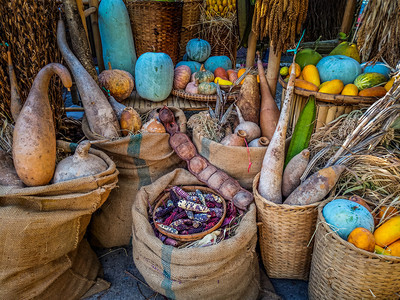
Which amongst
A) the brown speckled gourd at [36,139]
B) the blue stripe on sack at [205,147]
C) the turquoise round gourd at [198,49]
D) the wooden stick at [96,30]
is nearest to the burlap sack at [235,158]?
the blue stripe on sack at [205,147]

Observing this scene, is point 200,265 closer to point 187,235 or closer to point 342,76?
point 187,235

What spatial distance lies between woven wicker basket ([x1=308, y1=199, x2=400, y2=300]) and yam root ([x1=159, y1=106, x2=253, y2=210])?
53 centimetres

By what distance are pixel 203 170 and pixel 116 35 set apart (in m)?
1.76

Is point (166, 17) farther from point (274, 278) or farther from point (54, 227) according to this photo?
point (274, 278)

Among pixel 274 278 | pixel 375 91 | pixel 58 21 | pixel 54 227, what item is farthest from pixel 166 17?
pixel 274 278

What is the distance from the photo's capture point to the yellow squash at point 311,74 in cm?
221

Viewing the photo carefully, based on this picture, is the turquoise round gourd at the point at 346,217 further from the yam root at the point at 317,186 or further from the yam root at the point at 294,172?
the yam root at the point at 294,172

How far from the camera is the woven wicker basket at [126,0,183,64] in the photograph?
3033 millimetres

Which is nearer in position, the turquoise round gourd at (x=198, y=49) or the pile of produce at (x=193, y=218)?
the pile of produce at (x=193, y=218)

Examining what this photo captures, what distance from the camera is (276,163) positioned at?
1.91 meters

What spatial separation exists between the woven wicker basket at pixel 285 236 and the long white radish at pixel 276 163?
0.27ft

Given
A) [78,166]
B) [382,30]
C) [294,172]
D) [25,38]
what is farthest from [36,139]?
[382,30]

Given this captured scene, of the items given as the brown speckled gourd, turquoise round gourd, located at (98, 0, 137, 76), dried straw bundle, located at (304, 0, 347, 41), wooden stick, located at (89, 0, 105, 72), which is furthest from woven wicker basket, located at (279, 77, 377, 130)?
dried straw bundle, located at (304, 0, 347, 41)

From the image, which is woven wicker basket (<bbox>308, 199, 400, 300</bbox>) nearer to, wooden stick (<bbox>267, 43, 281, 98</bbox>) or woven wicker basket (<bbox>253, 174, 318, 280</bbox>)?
woven wicker basket (<bbox>253, 174, 318, 280</bbox>)
